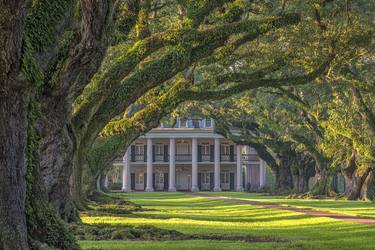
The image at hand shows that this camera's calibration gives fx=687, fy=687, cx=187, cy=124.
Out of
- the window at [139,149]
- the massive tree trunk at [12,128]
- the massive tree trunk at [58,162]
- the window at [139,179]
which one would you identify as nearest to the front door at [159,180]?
the window at [139,179]

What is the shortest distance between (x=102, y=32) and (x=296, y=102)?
28123mm

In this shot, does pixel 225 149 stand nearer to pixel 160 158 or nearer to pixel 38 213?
pixel 160 158

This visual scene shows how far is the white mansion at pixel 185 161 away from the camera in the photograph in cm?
8500

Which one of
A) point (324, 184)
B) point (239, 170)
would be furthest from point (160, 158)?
point (324, 184)

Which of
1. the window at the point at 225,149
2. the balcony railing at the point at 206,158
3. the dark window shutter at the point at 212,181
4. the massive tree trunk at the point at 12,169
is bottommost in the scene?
the massive tree trunk at the point at 12,169

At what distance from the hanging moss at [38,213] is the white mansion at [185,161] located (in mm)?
74614

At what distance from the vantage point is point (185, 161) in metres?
87.1

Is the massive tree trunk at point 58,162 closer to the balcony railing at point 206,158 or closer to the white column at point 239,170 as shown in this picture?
the white column at point 239,170

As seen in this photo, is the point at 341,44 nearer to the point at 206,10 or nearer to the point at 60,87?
the point at 206,10

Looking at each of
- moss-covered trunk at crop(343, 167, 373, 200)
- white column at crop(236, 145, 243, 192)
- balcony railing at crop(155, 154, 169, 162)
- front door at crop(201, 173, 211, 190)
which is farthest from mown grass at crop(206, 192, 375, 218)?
balcony railing at crop(155, 154, 169, 162)

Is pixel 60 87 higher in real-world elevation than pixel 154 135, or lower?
lower

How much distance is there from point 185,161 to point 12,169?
79.5 m

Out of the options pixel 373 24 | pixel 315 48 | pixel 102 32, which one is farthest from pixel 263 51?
pixel 102 32

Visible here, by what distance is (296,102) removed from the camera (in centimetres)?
3697
